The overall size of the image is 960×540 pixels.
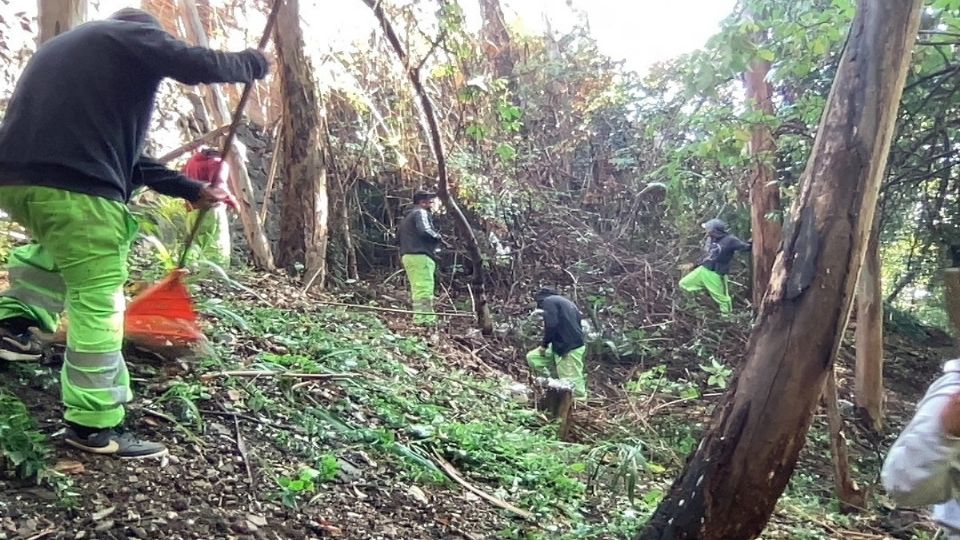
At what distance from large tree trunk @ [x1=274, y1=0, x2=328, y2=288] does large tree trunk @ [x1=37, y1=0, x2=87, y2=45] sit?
4.21 meters

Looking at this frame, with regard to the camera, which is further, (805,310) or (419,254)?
(419,254)

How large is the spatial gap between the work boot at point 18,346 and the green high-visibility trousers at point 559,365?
224 inches

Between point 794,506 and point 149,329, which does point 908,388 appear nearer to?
point 794,506

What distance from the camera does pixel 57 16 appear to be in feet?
13.1

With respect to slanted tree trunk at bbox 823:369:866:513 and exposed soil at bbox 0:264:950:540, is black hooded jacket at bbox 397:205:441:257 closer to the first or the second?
exposed soil at bbox 0:264:950:540

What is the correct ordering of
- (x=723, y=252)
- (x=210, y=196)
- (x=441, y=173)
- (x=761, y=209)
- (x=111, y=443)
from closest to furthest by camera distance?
1. (x=111, y=443)
2. (x=210, y=196)
3. (x=441, y=173)
4. (x=761, y=209)
5. (x=723, y=252)

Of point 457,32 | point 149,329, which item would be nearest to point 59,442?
point 149,329

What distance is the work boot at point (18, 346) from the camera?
11.0 ft

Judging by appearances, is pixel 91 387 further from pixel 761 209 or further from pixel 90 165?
pixel 761 209

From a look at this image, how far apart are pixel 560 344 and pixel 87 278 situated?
6129 mm

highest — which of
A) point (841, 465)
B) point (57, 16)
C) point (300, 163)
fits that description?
point (57, 16)

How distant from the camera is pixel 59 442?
2980 mm

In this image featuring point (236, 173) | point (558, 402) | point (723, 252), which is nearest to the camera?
point (558, 402)

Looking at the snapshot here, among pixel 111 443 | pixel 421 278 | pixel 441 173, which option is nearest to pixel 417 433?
pixel 111 443
